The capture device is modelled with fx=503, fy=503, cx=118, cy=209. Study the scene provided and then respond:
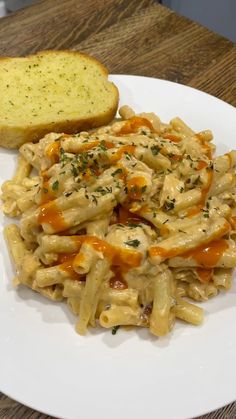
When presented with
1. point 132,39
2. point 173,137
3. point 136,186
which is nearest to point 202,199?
point 136,186

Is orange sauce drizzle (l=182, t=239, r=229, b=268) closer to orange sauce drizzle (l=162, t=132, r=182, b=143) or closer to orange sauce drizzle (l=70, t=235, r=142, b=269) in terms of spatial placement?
orange sauce drizzle (l=70, t=235, r=142, b=269)

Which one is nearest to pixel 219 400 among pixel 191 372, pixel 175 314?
pixel 191 372

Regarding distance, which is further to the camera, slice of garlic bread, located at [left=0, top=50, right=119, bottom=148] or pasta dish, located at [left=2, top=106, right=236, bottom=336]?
slice of garlic bread, located at [left=0, top=50, right=119, bottom=148]

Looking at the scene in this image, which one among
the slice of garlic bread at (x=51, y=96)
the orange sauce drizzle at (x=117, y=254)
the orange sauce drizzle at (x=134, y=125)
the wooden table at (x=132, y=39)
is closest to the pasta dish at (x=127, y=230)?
the orange sauce drizzle at (x=117, y=254)

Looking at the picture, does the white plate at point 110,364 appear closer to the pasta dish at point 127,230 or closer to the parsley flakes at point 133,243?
the pasta dish at point 127,230

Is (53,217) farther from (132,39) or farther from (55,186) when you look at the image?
(132,39)

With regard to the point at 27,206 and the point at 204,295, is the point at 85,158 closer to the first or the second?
the point at 27,206

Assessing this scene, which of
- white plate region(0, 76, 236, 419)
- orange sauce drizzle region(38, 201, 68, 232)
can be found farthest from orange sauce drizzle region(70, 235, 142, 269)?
white plate region(0, 76, 236, 419)
